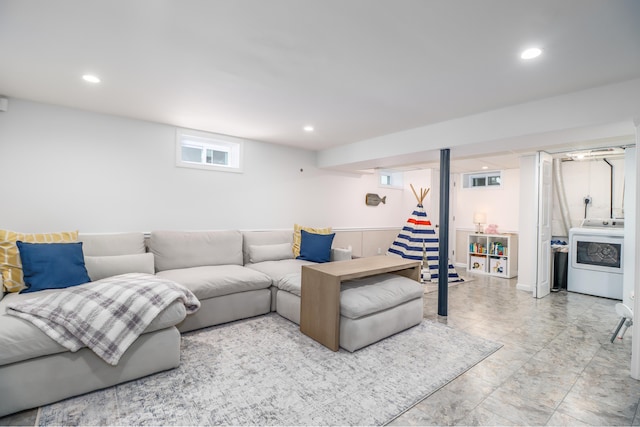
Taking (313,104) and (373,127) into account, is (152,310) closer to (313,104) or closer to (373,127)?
(313,104)

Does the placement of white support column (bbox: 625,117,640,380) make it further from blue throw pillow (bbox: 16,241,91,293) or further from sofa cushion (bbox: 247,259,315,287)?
blue throw pillow (bbox: 16,241,91,293)

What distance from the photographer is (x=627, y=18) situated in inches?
63.6

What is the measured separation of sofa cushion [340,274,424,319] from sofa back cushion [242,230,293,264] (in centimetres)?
156

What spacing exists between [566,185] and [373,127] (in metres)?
3.89

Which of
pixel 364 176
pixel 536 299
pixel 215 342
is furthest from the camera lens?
pixel 364 176

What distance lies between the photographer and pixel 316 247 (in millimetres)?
4324

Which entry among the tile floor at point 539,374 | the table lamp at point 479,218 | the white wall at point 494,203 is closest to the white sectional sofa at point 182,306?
the tile floor at point 539,374

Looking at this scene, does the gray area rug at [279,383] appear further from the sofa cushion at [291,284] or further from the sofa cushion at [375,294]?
the sofa cushion at [291,284]

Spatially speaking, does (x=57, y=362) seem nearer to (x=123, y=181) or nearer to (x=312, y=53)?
(x=123, y=181)

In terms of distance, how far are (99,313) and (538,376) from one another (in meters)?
3.17

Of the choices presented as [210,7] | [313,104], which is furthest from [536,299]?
[210,7]

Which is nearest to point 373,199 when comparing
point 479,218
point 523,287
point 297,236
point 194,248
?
point 479,218

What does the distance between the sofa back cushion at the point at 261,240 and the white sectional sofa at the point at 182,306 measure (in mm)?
15

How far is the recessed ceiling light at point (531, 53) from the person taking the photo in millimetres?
1947
